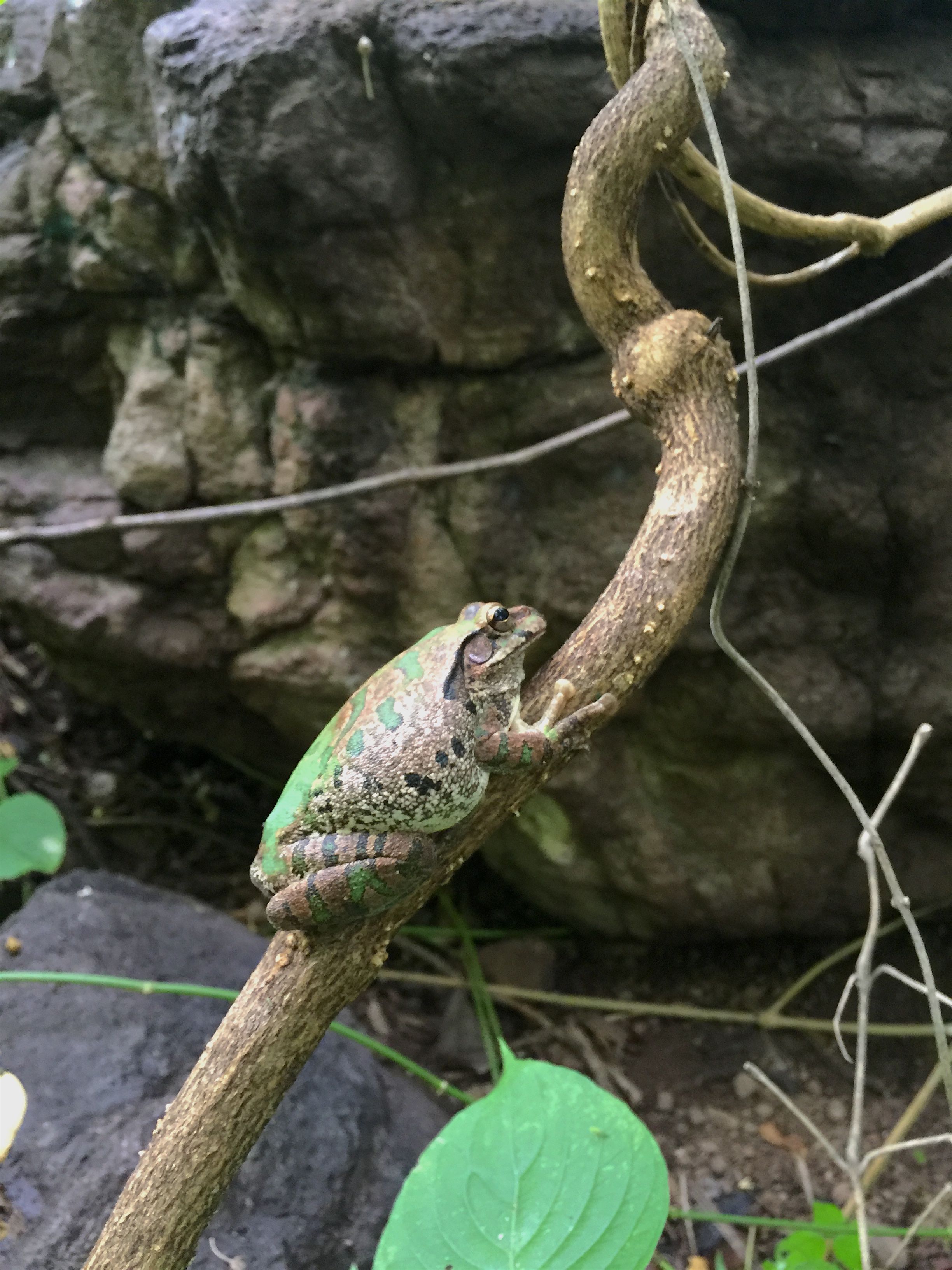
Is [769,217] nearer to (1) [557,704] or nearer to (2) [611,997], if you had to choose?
(1) [557,704]

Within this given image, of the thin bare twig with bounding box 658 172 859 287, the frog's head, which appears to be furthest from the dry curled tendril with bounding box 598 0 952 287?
the frog's head

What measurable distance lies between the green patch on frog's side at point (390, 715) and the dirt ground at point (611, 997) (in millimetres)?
1449

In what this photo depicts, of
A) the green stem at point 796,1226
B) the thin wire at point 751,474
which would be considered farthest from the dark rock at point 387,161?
the green stem at point 796,1226

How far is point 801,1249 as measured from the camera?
1814 mm

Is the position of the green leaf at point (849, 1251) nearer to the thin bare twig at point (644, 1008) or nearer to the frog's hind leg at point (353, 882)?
the thin bare twig at point (644, 1008)

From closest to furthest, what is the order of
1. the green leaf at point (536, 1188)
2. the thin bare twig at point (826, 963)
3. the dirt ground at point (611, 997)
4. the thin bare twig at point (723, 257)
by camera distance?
1. the green leaf at point (536, 1188)
2. the thin bare twig at point (723, 257)
3. the dirt ground at point (611, 997)
4. the thin bare twig at point (826, 963)

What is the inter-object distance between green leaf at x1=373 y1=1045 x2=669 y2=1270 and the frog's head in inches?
24.0

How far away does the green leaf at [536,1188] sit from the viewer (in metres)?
1.21

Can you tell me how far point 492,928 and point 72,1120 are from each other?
1.38 meters

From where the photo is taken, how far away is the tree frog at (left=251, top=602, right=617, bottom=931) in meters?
1.34

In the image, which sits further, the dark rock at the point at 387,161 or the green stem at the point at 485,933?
the green stem at the point at 485,933

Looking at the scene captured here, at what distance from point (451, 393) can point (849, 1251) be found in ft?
6.81

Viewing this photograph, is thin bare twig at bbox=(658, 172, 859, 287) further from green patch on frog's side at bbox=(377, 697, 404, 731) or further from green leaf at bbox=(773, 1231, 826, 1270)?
green leaf at bbox=(773, 1231, 826, 1270)

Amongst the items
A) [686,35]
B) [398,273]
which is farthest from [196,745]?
[686,35]
